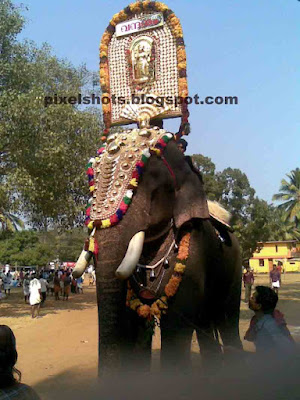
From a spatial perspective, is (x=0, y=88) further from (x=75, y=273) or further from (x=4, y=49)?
(x=75, y=273)

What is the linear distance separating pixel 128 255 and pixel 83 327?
29.8 feet

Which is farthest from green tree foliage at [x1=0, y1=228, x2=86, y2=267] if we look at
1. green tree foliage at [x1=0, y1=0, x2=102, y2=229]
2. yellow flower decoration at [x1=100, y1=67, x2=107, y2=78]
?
yellow flower decoration at [x1=100, y1=67, x2=107, y2=78]

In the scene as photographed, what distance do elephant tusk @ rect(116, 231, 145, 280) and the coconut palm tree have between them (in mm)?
40339

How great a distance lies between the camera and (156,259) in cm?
455

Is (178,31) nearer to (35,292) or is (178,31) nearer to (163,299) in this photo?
(163,299)

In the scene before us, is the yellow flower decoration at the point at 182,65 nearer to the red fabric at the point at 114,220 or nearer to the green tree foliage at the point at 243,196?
the red fabric at the point at 114,220

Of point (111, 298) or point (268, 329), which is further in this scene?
point (111, 298)

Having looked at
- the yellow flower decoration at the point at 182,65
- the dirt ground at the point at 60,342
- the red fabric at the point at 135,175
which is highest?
the yellow flower decoration at the point at 182,65

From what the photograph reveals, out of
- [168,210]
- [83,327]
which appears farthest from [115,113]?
[83,327]

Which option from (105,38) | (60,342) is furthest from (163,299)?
(60,342)

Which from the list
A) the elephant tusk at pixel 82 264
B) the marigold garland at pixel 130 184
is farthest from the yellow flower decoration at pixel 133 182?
the elephant tusk at pixel 82 264

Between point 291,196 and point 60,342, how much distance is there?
122 ft

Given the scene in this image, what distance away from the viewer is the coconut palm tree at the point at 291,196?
141 feet

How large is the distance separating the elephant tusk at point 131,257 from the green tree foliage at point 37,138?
33.3 ft
